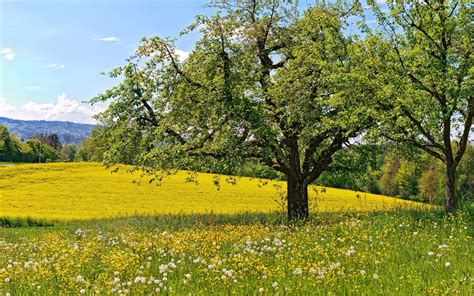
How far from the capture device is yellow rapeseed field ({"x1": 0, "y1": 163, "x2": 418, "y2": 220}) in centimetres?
3056

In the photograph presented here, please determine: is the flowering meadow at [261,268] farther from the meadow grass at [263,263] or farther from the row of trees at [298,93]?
the row of trees at [298,93]

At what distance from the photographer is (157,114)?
808 inches

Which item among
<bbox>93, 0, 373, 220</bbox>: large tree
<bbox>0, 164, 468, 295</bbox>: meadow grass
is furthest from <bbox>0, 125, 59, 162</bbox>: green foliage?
<bbox>0, 164, 468, 295</bbox>: meadow grass

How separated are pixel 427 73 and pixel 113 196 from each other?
90.4ft

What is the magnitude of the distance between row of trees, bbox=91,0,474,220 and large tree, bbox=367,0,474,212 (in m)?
0.04

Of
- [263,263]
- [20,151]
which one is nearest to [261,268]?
[263,263]

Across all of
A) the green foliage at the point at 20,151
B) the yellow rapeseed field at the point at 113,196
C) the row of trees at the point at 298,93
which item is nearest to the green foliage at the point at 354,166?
the row of trees at the point at 298,93

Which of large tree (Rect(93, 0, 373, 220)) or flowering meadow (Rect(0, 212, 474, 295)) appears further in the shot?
large tree (Rect(93, 0, 373, 220))

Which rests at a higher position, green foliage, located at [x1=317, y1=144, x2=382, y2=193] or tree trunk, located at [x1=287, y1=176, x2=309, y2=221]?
green foliage, located at [x1=317, y1=144, x2=382, y2=193]

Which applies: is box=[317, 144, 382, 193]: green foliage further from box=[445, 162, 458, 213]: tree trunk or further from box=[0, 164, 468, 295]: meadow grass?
box=[0, 164, 468, 295]: meadow grass

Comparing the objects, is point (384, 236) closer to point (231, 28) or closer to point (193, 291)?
point (193, 291)

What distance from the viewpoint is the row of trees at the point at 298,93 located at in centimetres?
→ 1577

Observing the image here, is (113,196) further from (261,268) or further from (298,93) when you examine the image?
(261,268)

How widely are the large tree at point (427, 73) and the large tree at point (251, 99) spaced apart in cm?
93
